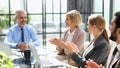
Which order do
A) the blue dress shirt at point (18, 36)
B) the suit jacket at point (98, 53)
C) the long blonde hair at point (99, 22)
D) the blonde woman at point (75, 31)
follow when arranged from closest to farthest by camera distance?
the suit jacket at point (98, 53) < the long blonde hair at point (99, 22) < the blonde woman at point (75, 31) < the blue dress shirt at point (18, 36)

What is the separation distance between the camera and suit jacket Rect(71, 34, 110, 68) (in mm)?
2441

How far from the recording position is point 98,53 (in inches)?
97.8

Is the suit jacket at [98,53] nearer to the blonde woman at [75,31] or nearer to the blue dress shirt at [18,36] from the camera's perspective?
the blonde woman at [75,31]

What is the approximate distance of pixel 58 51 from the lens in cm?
338

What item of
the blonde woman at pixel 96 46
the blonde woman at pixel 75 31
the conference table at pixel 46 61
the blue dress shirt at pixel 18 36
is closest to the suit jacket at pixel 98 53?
the blonde woman at pixel 96 46

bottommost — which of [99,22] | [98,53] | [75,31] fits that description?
[98,53]

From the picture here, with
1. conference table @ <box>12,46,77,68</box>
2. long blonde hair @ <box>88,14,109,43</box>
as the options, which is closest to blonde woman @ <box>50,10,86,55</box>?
conference table @ <box>12,46,77,68</box>

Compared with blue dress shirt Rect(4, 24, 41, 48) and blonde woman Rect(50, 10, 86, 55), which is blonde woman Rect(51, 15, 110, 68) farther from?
blue dress shirt Rect(4, 24, 41, 48)

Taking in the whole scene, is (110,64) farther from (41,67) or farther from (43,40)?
(43,40)

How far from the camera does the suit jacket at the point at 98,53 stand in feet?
8.01

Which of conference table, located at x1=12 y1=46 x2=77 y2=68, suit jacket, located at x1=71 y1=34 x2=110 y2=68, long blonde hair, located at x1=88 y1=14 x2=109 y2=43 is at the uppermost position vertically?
long blonde hair, located at x1=88 y1=14 x2=109 y2=43

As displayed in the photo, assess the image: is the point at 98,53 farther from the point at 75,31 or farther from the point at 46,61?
the point at 75,31

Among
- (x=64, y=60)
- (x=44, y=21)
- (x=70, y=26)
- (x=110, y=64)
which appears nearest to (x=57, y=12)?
(x=44, y=21)

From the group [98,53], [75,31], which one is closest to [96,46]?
[98,53]
